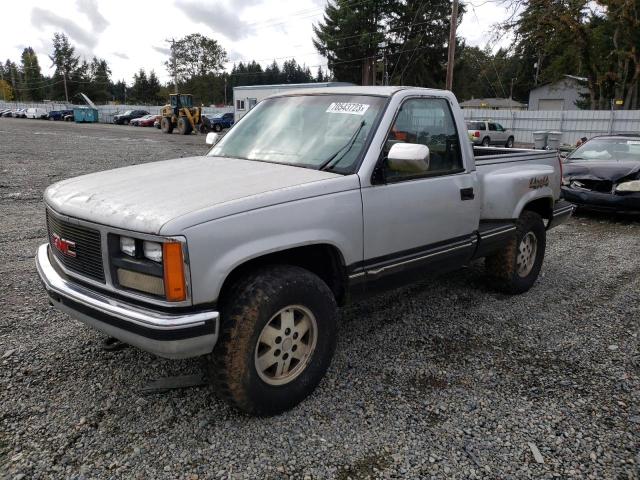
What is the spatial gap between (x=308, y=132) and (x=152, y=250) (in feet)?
5.12

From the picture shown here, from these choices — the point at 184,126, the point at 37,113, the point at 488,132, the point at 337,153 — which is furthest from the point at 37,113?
the point at 337,153

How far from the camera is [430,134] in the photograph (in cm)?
387

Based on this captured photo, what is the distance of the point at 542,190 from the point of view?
496 cm

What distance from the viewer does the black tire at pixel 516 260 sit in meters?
4.77

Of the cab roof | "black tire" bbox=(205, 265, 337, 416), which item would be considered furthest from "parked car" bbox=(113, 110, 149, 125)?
"black tire" bbox=(205, 265, 337, 416)

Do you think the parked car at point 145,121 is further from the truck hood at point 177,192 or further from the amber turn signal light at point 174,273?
the amber turn signal light at point 174,273

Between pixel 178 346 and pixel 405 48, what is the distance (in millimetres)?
52128

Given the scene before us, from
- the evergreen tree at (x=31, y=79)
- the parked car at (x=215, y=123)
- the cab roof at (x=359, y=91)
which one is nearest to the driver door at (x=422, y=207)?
the cab roof at (x=359, y=91)

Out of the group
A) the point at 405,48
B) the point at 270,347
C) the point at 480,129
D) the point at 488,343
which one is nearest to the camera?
the point at 270,347

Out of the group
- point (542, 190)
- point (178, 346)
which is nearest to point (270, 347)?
point (178, 346)

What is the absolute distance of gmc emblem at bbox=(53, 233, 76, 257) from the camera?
2.87m

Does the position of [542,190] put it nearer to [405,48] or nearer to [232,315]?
[232,315]

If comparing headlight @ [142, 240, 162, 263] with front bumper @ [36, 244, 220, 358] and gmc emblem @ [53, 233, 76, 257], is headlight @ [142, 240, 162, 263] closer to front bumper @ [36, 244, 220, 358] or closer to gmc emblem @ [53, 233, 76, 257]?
front bumper @ [36, 244, 220, 358]

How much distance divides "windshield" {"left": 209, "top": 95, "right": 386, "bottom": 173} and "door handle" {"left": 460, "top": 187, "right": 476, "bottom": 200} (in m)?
0.99
